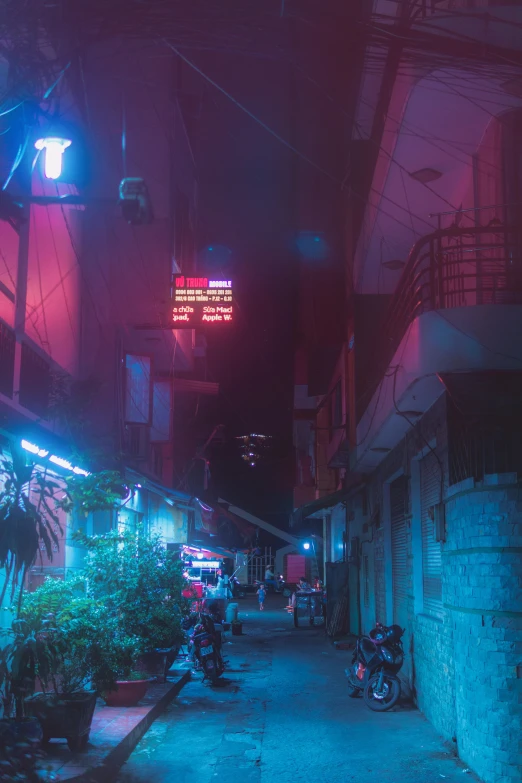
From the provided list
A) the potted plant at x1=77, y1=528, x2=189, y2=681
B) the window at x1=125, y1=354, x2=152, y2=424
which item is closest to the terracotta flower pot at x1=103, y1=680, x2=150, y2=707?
the potted plant at x1=77, y1=528, x2=189, y2=681

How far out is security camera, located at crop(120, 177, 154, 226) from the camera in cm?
894

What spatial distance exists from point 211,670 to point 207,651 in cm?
36

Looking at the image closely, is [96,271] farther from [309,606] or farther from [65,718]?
[309,606]

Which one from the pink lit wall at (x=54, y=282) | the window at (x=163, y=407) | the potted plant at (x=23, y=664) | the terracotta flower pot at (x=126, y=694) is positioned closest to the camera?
the potted plant at (x=23, y=664)

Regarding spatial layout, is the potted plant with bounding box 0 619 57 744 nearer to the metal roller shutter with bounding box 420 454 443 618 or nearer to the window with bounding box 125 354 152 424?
the metal roller shutter with bounding box 420 454 443 618

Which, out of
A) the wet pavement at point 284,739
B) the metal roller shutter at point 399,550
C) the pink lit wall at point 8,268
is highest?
the pink lit wall at point 8,268

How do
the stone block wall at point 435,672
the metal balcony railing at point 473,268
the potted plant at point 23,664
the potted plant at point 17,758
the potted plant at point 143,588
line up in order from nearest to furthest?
the potted plant at point 17,758
the potted plant at point 23,664
the metal balcony railing at point 473,268
the stone block wall at point 435,672
the potted plant at point 143,588

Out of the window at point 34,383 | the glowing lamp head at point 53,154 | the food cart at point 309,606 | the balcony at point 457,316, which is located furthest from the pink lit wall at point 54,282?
the food cart at point 309,606

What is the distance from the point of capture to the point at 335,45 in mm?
8797

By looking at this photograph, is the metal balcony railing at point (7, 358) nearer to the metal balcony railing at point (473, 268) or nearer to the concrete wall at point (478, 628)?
the metal balcony railing at point (473, 268)

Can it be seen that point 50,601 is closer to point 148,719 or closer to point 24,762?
point 148,719

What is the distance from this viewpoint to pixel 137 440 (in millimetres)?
23125

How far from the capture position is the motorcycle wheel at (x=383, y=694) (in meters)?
12.1

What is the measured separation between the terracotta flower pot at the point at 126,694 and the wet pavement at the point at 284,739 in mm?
582
